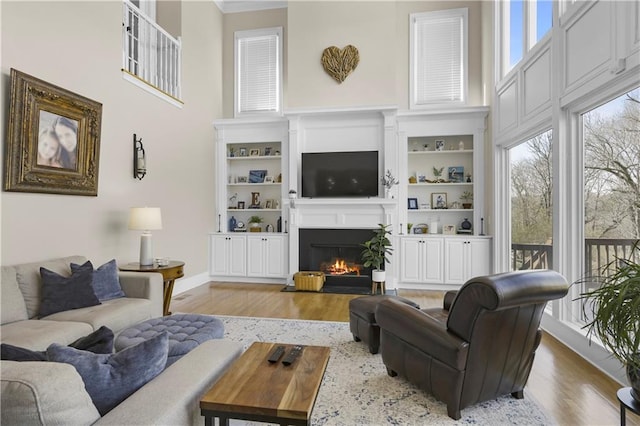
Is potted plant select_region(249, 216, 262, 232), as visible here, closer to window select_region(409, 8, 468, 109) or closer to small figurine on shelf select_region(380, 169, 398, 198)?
small figurine on shelf select_region(380, 169, 398, 198)

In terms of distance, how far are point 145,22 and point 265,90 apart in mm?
2409

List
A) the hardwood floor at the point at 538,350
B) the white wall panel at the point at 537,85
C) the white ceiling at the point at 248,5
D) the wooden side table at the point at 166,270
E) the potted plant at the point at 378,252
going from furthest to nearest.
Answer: the white ceiling at the point at 248,5 < the potted plant at the point at 378,252 < the wooden side table at the point at 166,270 < the white wall panel at the point at 537,85 < the hardwood floor at the point at 538,350

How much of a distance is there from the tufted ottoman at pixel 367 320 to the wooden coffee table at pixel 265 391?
127 cm

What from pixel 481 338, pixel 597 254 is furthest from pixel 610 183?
pixel 481 338

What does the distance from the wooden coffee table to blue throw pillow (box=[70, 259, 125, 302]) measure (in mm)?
2078

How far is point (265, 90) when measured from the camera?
22.0 feet

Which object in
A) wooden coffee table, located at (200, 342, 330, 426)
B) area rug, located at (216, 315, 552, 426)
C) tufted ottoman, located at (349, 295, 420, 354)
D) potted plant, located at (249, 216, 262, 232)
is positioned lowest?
area rug, located at (216, 315, 552, 426)

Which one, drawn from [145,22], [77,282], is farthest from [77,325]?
[145,22]

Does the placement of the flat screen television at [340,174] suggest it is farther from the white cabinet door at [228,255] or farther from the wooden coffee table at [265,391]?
the wooden coffee table at [265,391]

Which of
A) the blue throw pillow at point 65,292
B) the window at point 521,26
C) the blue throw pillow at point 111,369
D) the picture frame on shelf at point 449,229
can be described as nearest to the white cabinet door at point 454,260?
the picture frame on shelf at point 449,229

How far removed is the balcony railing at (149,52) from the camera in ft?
14.4

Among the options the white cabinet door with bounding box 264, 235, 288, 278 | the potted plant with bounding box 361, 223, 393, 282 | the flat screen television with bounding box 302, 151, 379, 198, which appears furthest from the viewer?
the white cabinet door with bounding box 264, 235, 288, 278

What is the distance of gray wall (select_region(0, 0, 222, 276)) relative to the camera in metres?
3.04

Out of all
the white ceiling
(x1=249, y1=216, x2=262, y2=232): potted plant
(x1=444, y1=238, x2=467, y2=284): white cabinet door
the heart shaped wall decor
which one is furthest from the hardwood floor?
the white ceiling
